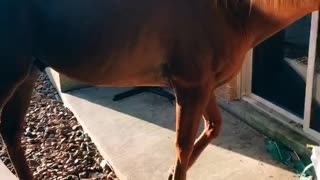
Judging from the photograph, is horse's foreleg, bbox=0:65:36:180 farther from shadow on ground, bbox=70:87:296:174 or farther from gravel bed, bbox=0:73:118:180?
shadow on ground, bbox=70:87:296:174

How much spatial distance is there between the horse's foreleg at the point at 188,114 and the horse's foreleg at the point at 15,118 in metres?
0.74

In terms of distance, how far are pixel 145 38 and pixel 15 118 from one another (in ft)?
2.79

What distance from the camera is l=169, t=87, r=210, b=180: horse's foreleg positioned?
2162mm

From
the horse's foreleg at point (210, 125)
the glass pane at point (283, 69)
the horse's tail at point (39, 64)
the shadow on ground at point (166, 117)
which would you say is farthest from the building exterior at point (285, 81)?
the horse's tail at point (39, 64)

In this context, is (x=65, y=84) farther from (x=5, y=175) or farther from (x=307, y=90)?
(x=307, y=90)

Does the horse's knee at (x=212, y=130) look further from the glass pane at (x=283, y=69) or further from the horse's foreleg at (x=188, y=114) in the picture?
the glass pane at (x=283, y=69)

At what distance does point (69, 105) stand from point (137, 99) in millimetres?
530

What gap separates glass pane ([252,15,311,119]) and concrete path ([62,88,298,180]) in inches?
11.8

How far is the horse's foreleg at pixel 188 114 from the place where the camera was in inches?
85.1

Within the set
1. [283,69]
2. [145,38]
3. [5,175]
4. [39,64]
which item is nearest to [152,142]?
[5,175]

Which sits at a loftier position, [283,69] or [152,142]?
[283,69]

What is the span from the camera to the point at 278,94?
3.71 metres

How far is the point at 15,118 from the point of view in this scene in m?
2.56

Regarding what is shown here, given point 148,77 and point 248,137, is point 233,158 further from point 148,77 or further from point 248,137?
point 148,77
